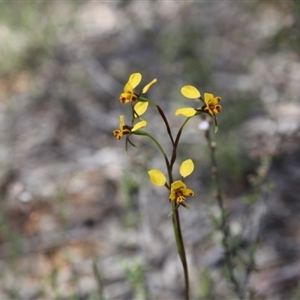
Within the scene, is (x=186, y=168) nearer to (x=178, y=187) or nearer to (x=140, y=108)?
(x=178, y=187)

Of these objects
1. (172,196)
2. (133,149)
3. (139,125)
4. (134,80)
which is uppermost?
(133,149)

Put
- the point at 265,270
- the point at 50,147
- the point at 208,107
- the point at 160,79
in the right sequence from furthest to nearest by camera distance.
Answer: the point at 160,79 → the point at 50,147 → the point at 265,270 → the point at 208,107

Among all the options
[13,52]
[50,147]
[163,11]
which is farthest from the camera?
[163,11]

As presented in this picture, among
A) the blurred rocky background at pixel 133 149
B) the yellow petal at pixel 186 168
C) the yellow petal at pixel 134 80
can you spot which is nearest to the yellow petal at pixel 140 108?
the yellow petal at pixel 134 80

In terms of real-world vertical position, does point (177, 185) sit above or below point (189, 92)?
below

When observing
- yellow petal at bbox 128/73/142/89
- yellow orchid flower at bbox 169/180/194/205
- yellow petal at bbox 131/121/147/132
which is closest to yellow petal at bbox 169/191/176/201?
yellow orchid flower at bbox 169/180/194/205

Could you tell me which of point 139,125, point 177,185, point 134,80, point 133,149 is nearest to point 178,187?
point 177,185

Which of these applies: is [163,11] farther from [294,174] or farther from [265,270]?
[265,270]

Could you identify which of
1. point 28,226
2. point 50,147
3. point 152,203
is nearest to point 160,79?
point 50,147

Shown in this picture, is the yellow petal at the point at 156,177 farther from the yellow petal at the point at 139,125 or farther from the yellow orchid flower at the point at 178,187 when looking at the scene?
the yellow petal at the point at 139,125
